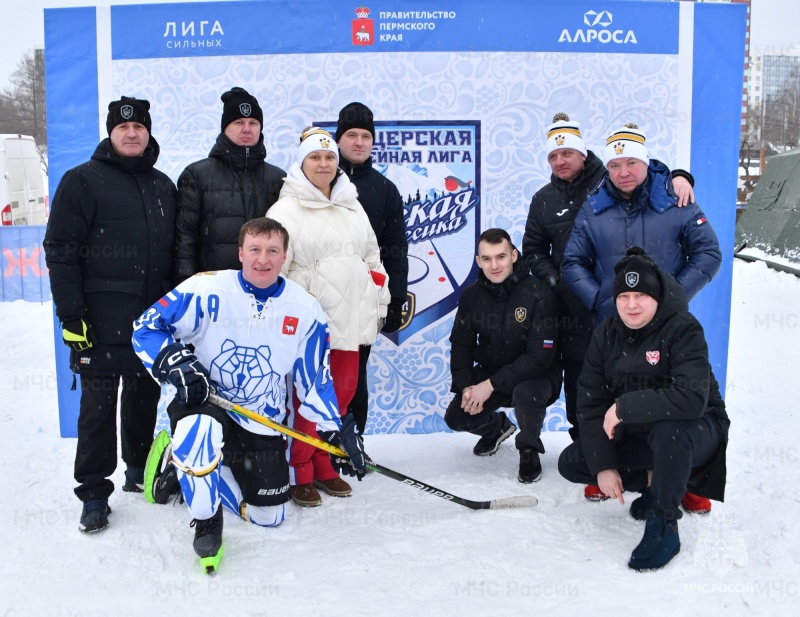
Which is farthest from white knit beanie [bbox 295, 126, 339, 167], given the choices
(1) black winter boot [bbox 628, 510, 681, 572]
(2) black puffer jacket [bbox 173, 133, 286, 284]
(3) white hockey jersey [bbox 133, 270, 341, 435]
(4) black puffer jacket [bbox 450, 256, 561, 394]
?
(1) black winter boot [bbox 628, 510, 681, 572]

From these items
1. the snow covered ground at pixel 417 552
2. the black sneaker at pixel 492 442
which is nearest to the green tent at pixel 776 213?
the snow covered ground at pixel 417 552

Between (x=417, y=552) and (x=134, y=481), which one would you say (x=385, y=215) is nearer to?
(x=417, y=552)

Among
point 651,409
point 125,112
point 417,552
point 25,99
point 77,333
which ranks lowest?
point 417,552

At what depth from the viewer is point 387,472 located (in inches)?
119

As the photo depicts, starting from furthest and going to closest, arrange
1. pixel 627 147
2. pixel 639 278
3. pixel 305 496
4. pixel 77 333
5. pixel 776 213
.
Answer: pixel 776 213, pixel 305 496, pixel 627 147, pixel 77 333, pixel 639 278

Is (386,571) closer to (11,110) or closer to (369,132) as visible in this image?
(369,132)

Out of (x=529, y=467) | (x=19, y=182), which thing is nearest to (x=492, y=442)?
(x=529, y=467)

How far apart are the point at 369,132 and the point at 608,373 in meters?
1.61

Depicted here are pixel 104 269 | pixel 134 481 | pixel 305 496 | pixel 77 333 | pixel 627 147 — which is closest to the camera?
pixel 77 333

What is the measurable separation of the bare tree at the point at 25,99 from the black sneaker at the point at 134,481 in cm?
3184

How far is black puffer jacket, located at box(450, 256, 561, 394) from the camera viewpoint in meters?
3.55

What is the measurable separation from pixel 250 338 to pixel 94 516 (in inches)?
39.4

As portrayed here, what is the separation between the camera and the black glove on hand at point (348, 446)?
2.85 metres

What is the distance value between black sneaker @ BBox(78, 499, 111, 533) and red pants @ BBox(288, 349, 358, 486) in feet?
2.59
